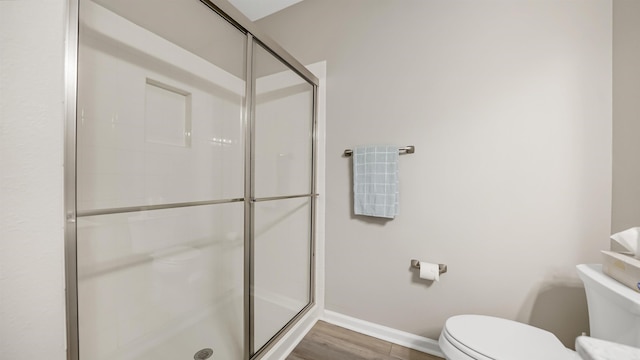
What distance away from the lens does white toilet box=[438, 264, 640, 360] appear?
2.38ft

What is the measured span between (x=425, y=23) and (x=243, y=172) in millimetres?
1371

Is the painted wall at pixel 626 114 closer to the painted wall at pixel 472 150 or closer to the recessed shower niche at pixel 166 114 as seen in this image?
the painted wall at pixel 472 150

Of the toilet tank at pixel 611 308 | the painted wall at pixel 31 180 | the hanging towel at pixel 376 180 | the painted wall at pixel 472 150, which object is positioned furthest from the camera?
the hanging towel at pixel 376 180

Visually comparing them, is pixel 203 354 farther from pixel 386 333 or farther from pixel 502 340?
pixel 502 340

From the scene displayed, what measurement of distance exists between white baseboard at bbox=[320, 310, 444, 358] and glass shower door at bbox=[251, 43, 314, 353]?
9.1 inches

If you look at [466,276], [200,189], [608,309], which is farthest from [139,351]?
[608,309]

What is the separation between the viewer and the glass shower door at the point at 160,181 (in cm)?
87

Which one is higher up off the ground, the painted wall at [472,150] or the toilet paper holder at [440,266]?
the painted wall at [472,150]

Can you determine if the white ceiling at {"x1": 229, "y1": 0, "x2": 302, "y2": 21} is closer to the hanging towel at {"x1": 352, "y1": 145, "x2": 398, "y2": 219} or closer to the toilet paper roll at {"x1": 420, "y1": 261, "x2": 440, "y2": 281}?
the hanging towel at {"x1": 352, "y1": 145, "x2": 398, "y2": 219}

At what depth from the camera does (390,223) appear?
58.4 inches

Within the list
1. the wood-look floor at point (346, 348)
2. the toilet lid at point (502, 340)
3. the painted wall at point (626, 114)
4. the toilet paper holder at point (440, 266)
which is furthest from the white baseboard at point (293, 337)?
the painted wall at point (626, 114)

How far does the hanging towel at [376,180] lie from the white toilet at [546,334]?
66 cm

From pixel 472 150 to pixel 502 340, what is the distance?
0.88 metres

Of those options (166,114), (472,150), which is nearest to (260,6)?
(166,114)
